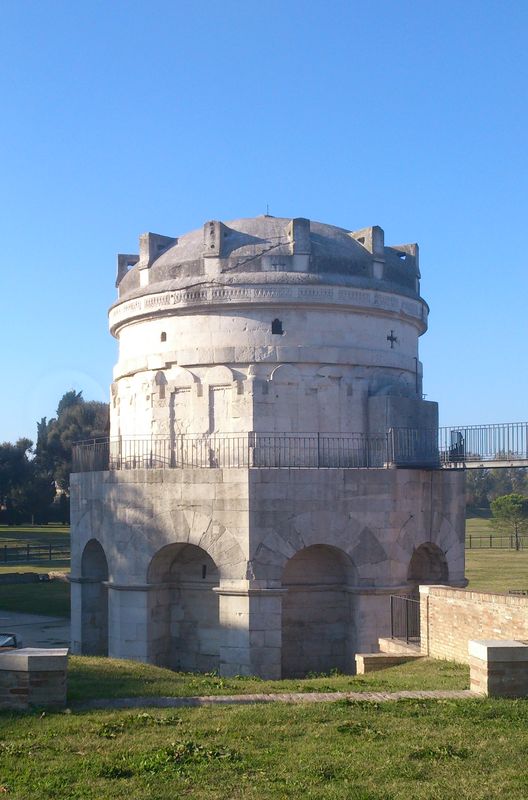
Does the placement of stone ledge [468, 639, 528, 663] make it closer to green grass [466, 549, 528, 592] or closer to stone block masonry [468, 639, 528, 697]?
stone block masonry [468, 639, 528, 697]

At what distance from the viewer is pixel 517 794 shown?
843 centimetres

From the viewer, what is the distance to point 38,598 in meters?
36.1

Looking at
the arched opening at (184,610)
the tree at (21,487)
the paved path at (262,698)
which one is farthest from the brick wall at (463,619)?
the tree at (21,487)

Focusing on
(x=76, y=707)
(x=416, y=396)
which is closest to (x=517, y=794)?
(x=76, y=707)

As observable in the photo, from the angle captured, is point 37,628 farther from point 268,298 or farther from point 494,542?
point 494,542

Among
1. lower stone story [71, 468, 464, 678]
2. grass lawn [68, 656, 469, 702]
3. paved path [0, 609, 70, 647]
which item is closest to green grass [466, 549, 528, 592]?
lower stone story [71, 468, 464, 678]

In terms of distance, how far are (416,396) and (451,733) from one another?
13.9 meters

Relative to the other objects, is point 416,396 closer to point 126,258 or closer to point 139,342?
point 139,342

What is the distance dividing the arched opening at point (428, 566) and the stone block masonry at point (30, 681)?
39.7 ft

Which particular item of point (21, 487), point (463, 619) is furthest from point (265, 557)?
point (21, 487)

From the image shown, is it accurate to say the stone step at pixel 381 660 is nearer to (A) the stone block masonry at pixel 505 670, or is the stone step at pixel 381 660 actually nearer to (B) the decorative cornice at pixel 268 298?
(A) the stone block masonry at pixel 505 670

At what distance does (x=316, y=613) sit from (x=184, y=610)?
10.2ft

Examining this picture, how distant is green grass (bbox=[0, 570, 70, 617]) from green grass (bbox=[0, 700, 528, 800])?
2273 cm

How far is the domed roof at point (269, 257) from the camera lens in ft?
73.6
